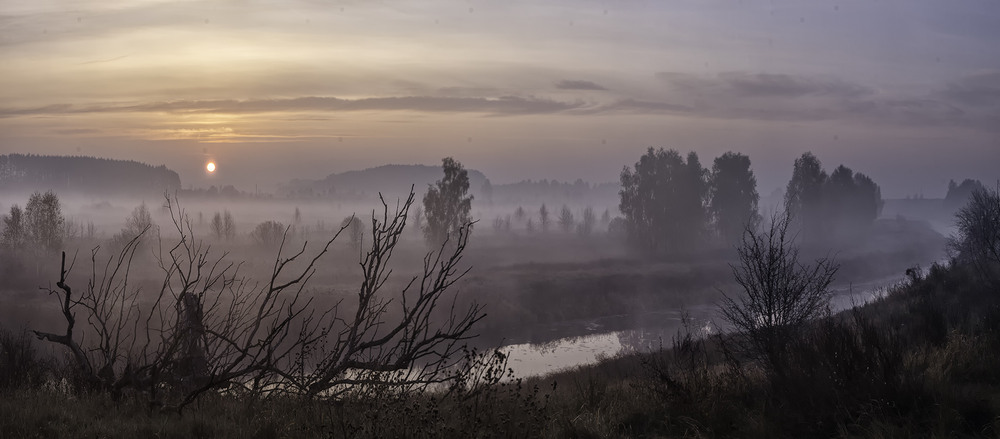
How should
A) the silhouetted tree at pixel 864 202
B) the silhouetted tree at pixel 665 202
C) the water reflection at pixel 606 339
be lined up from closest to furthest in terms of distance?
the water reflection at pixel 606 339, the silhouetted tree at pixel 665 202, the silhouetted tree at pixel 864 202

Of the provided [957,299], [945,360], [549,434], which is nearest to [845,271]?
[957,299]

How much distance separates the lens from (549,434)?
18.9ft

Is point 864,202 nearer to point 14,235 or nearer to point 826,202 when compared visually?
point 826,202

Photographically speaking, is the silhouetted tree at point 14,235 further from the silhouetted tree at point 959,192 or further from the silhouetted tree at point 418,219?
the silhouetted tree at point 959,192

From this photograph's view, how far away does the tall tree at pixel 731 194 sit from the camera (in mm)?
72000

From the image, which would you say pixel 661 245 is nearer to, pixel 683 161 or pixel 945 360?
pixel 683 161

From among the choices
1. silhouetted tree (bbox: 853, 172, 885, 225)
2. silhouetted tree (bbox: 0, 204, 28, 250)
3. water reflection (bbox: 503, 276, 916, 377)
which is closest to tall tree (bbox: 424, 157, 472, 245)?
water reflection (bbox: 503, 276, 916, 377)

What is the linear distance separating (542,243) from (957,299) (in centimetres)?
7387

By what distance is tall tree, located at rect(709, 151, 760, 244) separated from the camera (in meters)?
72.0

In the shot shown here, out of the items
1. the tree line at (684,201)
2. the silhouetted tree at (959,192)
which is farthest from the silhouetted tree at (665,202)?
the silhouetted tree at (959,192)

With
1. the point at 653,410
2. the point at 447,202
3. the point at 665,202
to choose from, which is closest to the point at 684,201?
the point at 665,202

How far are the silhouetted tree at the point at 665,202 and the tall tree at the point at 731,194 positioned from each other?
1494 mm

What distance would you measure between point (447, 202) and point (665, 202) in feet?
76.4

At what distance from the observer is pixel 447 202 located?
208ft
